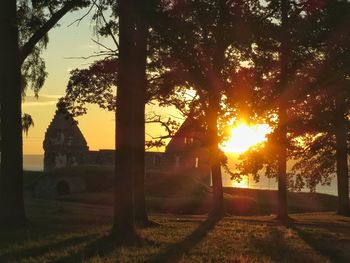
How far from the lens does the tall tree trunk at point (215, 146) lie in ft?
76.5

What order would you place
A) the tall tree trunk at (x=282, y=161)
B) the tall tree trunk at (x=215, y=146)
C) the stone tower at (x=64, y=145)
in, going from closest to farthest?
the tall tree trunk at (x=282, y=161)
the tall tree trunk at (x=215, y=146)
the stone tower at (x=64, y=145)

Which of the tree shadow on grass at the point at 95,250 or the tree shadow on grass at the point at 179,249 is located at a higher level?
the tree shadow on grass at the point at 95,250

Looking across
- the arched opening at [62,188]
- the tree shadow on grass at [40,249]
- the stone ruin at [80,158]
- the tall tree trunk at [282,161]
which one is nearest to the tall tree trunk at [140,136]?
the tree shadow on grass at [40,249]

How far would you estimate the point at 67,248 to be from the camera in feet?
39.3

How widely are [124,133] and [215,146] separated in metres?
10.7

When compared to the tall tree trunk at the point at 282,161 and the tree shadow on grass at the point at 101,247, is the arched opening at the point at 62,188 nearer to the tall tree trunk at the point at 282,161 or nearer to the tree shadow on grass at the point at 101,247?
the tall tree trunk at the point at 282,161

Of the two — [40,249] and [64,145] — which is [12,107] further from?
[64,145]

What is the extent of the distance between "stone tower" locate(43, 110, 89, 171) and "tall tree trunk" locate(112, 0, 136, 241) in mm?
48060

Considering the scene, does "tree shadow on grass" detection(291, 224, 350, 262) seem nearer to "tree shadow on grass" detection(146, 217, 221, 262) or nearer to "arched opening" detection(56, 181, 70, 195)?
"tree shadow on grass" detection(146, 217, 221, 262)

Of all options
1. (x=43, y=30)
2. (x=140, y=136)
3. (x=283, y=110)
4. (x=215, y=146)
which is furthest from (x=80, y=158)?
(x=43, y=30)

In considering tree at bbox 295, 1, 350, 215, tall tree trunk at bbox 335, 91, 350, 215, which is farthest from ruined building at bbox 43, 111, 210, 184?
tree at bbox 295, 1, 350, 215

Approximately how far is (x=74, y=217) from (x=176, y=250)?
9.61 meters

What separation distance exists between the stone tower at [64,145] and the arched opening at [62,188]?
1355 centimetres

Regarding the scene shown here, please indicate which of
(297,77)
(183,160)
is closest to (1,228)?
(297,77)
